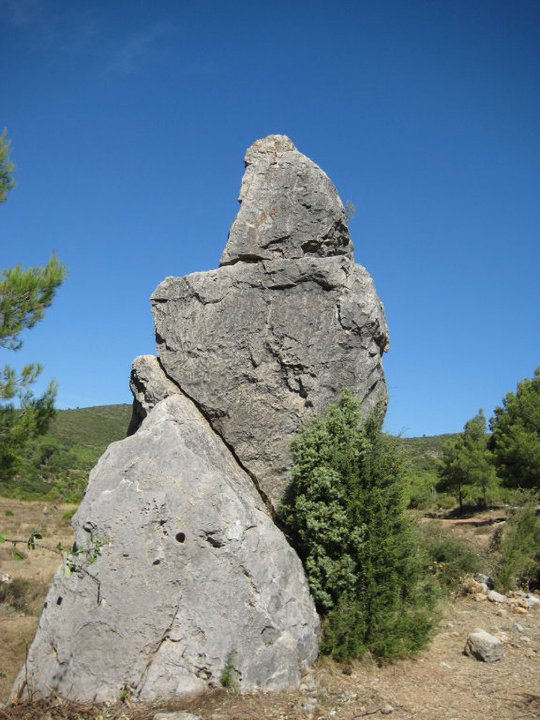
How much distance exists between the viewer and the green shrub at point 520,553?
46.0ft

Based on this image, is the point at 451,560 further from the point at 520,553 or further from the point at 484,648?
the point at 484,648

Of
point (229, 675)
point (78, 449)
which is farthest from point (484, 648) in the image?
point (78, 449)

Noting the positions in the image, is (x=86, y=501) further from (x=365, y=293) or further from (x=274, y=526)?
(x=365, y=293)

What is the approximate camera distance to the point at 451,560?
48.1 feet

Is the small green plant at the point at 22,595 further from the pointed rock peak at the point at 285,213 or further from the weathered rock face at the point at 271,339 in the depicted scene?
the pointed rock peak at the point at 285,213

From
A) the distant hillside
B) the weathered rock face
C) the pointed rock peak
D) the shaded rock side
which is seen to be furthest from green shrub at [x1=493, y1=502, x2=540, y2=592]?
the pointed rock peak

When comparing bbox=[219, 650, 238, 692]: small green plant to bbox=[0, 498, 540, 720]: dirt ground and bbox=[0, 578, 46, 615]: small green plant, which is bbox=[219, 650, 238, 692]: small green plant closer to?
Answer: bbox=[0, 498, 540, 720]: dirt ground

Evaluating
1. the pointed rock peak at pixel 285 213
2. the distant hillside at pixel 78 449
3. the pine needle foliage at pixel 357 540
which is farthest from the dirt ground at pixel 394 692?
the distant hillside at pixel 78 449

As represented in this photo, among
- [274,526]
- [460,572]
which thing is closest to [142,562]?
[274,526]

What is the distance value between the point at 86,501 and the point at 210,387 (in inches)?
114

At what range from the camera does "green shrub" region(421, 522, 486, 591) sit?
14203mm

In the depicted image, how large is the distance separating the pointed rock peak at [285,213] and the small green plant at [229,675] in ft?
22.6

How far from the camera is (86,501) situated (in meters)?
8.72

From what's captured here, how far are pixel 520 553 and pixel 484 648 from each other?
5714 millimetres
